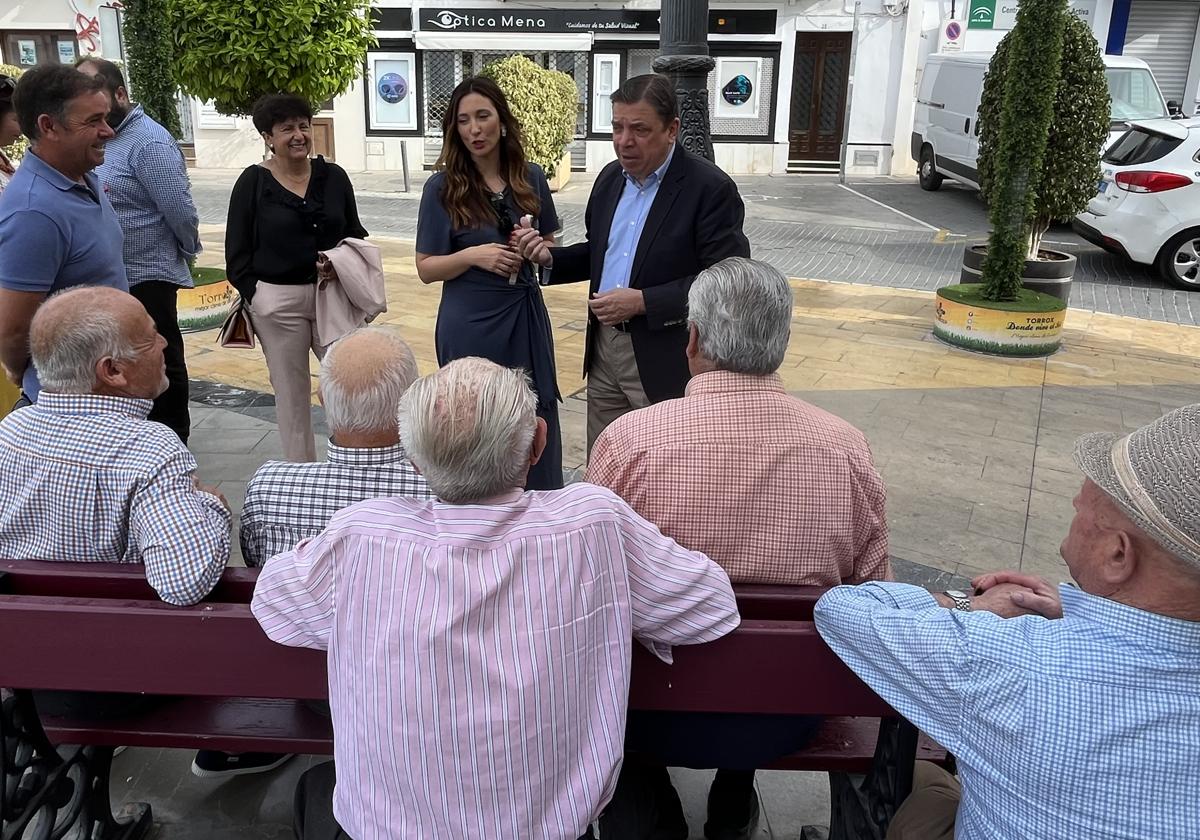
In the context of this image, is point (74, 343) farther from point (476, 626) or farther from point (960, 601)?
point (960, 601)

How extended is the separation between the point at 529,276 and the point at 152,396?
5.97 ft

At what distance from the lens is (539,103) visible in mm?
14570

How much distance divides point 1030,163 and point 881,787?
646 centimetres

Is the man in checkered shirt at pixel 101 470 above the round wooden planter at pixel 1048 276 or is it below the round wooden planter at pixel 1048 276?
above

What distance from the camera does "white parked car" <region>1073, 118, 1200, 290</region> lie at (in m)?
9.87

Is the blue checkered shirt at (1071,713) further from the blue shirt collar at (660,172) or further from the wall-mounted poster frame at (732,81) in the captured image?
the wall-mounted poster frame at (732,81)

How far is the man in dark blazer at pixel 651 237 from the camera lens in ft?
12.0

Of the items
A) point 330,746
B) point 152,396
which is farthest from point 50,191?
point 330,746

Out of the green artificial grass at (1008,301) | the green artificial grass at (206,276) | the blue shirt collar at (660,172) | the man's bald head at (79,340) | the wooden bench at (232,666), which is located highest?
the blue shirt collar at (660,172)

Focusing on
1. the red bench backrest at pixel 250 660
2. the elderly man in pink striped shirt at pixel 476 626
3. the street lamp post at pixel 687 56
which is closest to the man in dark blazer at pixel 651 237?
the street lamp post at pixel 687 56

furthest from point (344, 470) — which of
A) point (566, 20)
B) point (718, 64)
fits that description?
point (566, 20)

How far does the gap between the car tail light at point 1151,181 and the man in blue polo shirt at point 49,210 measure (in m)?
9.70

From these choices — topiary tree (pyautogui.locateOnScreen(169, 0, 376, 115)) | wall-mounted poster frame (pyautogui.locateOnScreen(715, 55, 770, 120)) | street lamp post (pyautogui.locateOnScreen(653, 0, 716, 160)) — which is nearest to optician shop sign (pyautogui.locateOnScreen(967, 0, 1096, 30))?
wall-mounted poster frame (pyautogui.locateOnScreen(715, 55, 770, 120))

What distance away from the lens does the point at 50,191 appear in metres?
3.36
